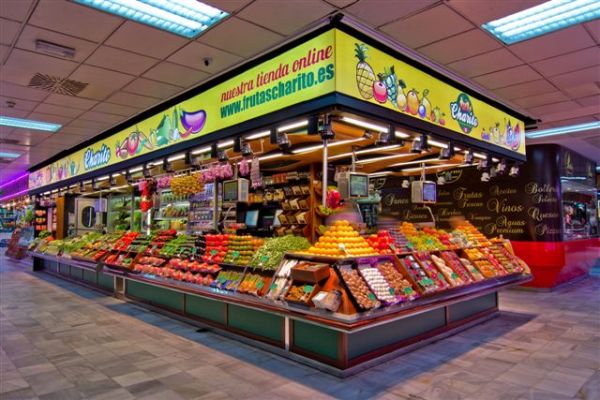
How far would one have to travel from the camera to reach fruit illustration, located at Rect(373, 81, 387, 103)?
15.3 feet

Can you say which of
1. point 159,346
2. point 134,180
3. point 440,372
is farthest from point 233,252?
point 134,180

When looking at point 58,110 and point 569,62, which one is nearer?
point 569,62

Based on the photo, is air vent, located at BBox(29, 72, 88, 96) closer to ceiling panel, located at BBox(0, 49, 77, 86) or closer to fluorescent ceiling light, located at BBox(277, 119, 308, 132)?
ceiling panel, located at BBox(0, 49, 77, 86)

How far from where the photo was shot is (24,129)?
9.11m

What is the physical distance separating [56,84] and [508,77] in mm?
6955

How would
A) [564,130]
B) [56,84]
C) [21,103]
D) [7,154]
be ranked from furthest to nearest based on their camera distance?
[7,154] < [564,130] < [21,103] < [56,84]

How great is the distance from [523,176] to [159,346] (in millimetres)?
9294

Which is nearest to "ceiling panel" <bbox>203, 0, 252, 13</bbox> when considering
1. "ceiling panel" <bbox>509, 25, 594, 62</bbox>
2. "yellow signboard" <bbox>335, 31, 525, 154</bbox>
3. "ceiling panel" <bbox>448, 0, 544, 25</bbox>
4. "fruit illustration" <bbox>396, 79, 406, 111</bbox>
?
"yellow signboard" <bbox>335, 31, 525, 154</bbox>

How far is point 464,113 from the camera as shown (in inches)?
253

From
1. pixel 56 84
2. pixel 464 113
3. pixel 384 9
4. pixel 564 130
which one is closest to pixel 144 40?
pixel 56 84

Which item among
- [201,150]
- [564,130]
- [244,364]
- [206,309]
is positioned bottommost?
[244,364]

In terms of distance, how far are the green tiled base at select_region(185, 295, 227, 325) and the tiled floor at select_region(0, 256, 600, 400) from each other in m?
0.28

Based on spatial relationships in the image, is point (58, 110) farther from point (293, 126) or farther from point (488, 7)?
point (488, 7)

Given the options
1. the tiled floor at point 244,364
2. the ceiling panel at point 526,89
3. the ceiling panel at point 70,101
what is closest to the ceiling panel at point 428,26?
the ceiling panel at point 526,89
